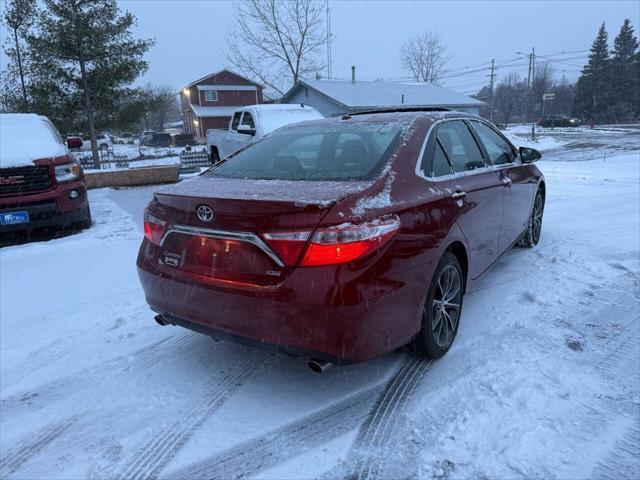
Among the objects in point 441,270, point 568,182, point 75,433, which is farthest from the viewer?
point 568,182

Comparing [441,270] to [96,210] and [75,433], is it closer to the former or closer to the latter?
[75,433]

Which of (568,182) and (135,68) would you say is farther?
(135,68)

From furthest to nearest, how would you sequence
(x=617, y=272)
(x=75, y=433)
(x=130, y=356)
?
1. (x=617, y=272)
2. (x=130, y=356)
3. (x=75, y=433)

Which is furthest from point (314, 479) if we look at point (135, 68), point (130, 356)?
point (135, 68)

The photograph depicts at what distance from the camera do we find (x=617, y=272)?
4625 mm

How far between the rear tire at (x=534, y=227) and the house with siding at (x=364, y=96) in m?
24.3

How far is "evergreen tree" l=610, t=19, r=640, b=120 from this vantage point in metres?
61.7

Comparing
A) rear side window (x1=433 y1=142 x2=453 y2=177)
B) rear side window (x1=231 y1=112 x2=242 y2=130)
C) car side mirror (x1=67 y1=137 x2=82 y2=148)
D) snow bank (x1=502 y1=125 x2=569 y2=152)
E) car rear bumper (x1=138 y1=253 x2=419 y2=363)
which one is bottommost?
snow bank (x1=502 y1=125 x2=569 y2=152)

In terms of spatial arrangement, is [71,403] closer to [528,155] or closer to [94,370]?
[94,370]

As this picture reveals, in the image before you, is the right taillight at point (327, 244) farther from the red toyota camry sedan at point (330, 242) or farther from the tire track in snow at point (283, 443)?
the tire track in snow at point (283, 443)

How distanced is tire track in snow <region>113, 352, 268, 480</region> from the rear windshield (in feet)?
4.36

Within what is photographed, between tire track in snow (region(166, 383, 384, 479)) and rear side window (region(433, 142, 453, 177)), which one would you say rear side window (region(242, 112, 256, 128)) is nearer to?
rear side window (region(433, 142, 453, 177))

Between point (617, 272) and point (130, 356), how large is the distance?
4.54 m

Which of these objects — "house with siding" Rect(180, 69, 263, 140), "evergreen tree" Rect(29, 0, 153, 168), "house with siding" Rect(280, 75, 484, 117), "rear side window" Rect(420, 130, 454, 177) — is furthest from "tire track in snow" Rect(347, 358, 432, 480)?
"house with siding" Rect(180, 69, 263, 140)
